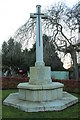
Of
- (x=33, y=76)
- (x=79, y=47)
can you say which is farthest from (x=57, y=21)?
(x=33, y=76)

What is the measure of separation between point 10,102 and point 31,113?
139 cm

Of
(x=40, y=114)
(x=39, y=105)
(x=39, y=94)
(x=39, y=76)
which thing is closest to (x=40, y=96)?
(x=39, y=94)

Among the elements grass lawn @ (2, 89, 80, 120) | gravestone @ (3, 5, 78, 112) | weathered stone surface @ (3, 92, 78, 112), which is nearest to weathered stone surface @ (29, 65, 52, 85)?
gravestone @ (3, 5, 78, 112)

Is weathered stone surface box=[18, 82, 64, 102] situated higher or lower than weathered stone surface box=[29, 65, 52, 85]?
lower

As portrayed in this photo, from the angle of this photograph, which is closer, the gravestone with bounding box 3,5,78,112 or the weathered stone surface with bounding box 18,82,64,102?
the gravestone with bounding box 3,5,78,112

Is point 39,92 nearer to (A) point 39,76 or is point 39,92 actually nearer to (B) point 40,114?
(A) point 39,76

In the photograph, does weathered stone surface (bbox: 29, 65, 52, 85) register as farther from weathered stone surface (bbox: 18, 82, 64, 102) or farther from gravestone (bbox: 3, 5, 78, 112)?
weathered stone surface (bbox: 18, 82, 64, 102)

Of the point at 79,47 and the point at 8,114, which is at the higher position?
the point at 79,47

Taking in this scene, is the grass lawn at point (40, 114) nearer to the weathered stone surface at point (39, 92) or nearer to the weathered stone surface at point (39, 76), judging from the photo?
the weathered stone surface at point (39, 92)

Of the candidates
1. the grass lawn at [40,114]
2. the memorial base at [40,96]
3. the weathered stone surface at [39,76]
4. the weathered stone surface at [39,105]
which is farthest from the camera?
the weathered stone surface at [39,76]

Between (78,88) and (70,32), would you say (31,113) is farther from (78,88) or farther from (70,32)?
(70,32)

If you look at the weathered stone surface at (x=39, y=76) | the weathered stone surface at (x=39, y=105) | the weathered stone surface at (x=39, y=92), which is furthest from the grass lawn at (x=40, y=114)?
the weathered stone surface at (x=39, y=76)

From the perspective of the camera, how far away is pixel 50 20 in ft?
46.0

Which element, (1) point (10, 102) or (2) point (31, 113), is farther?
(1) point (10, 102)
